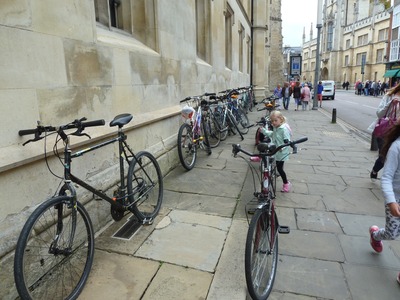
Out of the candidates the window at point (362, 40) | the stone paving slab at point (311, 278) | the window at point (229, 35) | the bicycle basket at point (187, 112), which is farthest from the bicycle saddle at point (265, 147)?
the window at point (362, 40)

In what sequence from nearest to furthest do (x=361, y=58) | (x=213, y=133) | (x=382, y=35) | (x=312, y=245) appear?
(x=312, y=245) < (x=213, y=133) < (x=382, y=35) < (x=361, y=58)

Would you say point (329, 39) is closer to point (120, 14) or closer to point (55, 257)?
point (120, 14)

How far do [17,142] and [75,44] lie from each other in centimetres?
115

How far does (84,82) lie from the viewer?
3.13m

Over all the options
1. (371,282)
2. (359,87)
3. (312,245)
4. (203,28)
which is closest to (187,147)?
(312,245)

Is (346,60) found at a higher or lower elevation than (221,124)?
higher

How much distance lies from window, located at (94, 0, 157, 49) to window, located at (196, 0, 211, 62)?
3.98 m

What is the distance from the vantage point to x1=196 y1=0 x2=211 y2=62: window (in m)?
8.52

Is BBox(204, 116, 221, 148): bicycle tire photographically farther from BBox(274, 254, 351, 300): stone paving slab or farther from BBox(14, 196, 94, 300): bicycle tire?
BBox(14, 196, 94, 300): bicycle tire

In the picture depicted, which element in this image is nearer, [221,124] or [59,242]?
[59,242]

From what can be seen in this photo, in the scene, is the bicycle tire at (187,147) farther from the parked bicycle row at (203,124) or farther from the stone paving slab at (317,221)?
the stone paving slab at (317,221)

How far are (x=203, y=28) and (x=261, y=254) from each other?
7.50 m

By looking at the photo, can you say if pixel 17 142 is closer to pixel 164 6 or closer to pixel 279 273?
pixel 279 273

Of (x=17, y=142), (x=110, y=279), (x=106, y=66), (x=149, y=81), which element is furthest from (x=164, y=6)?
(x=110, y=279)
